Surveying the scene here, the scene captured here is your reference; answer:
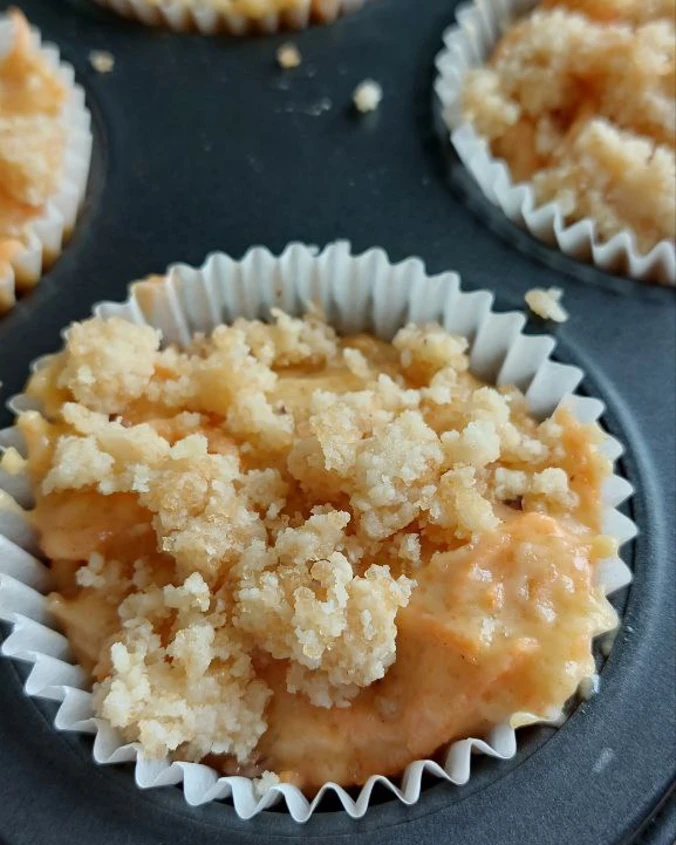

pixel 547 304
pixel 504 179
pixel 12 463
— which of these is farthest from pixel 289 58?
pixel 12 463

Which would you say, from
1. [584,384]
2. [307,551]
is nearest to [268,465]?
[307,551]

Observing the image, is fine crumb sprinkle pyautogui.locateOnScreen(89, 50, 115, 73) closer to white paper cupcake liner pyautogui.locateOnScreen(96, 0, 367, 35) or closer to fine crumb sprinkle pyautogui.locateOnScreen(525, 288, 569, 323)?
white paper cupcake liner pyautogui.locateOnScreen(96, 0, 367, 35)

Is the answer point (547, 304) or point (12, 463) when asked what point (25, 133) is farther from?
point (547, 304)

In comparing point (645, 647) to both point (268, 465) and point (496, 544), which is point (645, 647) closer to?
point (496, 544)

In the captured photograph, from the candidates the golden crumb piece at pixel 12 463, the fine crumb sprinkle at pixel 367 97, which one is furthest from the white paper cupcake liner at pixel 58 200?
the fine crumb sprinkle at pixel 367 97

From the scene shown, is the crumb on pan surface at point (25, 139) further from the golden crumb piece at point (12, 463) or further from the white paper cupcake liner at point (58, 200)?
the golden crumb piece at point (12, 463)

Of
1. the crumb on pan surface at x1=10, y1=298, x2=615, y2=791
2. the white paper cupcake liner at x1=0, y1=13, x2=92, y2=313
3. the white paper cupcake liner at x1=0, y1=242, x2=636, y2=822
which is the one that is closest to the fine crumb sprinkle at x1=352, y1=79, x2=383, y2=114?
the white paper cupcake liner at x1=0, y1=242, x2=636, y2=822
